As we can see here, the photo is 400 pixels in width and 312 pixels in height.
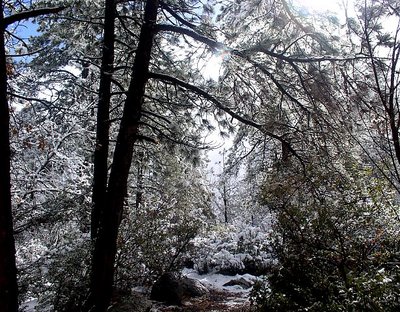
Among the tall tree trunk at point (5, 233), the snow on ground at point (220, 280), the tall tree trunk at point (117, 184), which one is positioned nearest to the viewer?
the tall tree trunk at point (5, 233)

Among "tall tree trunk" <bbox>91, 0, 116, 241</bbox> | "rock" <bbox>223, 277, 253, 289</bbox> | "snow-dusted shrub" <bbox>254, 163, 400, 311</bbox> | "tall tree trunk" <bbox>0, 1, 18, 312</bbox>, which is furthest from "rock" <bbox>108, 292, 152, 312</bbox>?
"rock" <bbox>223, 277, 253, 289</bbox>

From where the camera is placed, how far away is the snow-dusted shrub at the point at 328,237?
3701mm

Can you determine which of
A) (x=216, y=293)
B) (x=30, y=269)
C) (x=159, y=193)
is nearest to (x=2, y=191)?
(x=30, y=269)

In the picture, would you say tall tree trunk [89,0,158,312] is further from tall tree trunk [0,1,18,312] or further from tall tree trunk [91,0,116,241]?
tall tree trunk [0,1,18,312]

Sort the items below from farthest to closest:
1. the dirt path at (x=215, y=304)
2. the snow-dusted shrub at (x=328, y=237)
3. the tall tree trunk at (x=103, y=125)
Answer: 1. the dirt path at (x=215, y=304)
2. the tall tree trunk at (x=103, y=125)
3. the snow-dusted shrub at (x=328, y=237)

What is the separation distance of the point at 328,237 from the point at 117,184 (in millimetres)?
3213

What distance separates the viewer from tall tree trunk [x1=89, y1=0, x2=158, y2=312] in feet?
17.3

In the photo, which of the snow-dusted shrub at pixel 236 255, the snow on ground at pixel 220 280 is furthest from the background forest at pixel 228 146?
the snow-dusted shrub at pixel 236 255

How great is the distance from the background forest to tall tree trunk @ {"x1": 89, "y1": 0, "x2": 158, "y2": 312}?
0.02m

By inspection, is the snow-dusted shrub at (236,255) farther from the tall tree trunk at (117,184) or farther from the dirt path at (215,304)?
the tall tree trunk at (117,184)

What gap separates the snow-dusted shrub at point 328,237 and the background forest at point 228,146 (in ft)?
0.07

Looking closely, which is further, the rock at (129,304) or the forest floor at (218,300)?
the forest floor at (218,300)

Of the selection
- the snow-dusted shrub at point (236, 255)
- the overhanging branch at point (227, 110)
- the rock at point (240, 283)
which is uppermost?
the overhanging branch at point (227, 110)

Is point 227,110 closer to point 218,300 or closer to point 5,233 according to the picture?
point 5,233
